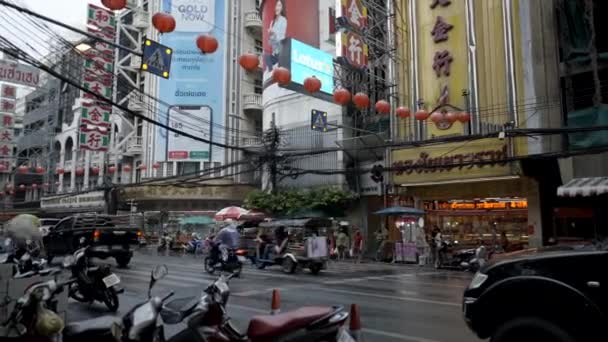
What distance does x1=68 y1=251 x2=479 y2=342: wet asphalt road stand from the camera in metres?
7.98

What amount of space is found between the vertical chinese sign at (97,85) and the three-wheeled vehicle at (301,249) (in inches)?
623

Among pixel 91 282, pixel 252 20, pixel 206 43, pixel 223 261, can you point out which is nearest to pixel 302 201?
pixel 223 261

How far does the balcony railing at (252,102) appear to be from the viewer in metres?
39.5

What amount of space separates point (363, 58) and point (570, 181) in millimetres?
9392

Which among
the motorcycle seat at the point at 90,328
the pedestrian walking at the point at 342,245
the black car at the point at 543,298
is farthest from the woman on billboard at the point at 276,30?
the motorcycle seat at the point at 90,328

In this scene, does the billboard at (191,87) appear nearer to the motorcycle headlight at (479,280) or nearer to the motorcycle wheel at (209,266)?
the motorcycle wheel at (209,266)

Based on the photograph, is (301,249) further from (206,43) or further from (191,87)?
(191,87)

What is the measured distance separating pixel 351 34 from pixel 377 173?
636 centimetres

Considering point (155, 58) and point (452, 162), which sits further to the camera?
point (452, 162)

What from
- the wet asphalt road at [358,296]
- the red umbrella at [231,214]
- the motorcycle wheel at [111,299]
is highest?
the red umbrella at [231,214]

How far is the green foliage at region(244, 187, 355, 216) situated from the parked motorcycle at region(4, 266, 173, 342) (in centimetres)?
2091

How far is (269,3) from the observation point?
3231 centimetres

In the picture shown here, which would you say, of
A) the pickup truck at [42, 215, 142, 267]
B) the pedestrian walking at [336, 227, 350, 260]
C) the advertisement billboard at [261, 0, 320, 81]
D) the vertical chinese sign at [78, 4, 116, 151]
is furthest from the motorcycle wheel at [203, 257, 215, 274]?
the advertisement billboard at [261, 0, 320, 81]

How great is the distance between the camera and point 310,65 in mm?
24844
